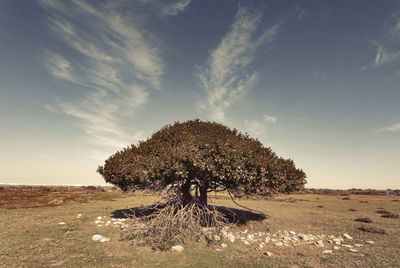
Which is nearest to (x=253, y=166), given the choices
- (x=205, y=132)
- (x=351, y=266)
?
(x=205, y=132)

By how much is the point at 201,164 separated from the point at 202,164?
8 centimetres

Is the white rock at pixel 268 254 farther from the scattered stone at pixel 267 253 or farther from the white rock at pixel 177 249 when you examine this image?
the white rock at pixel 177 249

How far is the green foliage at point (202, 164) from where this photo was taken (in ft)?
45.3

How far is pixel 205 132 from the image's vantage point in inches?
686

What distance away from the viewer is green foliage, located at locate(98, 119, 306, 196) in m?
13.8

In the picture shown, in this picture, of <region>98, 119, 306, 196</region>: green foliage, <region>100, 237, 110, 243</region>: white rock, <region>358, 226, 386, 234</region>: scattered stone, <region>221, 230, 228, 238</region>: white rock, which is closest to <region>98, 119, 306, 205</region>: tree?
<region>98, 119, 306, 196</region>: green foliage

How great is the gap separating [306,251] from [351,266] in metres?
2.47

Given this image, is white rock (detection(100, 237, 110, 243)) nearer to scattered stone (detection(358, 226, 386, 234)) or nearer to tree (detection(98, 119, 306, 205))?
tree (detection(98, 119, 306, 205))

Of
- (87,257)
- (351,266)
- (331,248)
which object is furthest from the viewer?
(331,248)

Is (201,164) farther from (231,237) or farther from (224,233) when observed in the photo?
(224,233)

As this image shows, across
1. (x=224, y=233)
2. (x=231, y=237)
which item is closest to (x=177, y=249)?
(x=231, y=237)

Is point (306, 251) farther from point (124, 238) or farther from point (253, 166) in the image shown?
point (124, 238)

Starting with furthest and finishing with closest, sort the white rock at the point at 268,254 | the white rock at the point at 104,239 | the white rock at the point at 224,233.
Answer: the white rock at the point at 224,233
the white rock at the point at 104,239
the white rock at the point at 268,254

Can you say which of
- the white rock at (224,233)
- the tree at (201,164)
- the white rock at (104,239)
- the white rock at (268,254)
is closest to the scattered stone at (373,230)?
the tree at (201,164)
